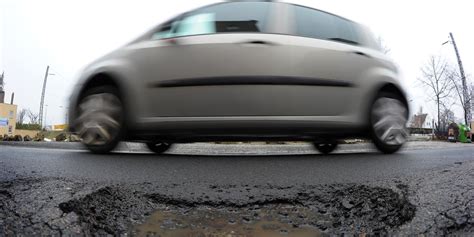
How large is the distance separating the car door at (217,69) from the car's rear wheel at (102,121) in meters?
0.26

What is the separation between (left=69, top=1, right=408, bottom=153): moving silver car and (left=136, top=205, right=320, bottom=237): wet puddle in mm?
668

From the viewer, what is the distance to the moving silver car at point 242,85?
7.42 feet

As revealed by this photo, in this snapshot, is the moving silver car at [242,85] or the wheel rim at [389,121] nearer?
the moving silver car at [242,85]

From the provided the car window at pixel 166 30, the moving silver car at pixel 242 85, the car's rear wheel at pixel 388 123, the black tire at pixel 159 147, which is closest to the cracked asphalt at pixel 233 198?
the car's rear wheel at pixel 388 123

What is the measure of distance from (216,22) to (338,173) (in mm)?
1286

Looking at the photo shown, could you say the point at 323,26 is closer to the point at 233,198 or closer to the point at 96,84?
the point at 233,198

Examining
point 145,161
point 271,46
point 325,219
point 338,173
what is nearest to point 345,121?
point 338,173

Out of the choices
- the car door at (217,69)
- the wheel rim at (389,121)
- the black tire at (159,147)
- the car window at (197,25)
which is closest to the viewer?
the car door at (217,69)

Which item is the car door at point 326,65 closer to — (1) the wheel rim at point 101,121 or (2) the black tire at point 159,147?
(1) the wheel rim at point 101,121

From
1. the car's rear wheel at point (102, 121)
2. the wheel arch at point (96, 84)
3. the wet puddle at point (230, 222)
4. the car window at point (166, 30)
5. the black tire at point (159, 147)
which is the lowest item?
the wet puddle at point (230, 222)

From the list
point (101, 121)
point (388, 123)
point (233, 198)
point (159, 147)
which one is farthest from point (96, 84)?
point (388, 123)

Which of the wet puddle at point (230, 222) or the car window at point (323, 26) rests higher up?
the car window at point (323, 26)

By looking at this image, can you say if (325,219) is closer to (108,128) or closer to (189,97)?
(189,97)

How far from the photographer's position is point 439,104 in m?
7.31
